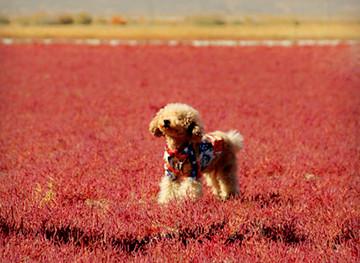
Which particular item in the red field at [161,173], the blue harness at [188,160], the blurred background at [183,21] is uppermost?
the blue harness at [188,160]

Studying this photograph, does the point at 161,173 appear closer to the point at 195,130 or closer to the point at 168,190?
the point at 168,190

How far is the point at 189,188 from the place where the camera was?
653 centimetres

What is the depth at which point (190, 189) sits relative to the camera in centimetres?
651

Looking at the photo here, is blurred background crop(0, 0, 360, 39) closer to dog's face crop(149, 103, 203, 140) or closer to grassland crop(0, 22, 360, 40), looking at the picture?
grassland crop(0, 22, 360, 40)

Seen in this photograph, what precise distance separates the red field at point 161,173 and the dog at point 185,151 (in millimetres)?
253

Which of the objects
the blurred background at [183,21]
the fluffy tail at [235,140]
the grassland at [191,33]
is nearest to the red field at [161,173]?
the fluffy tail at [235,140]

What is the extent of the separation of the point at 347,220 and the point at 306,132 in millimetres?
6746

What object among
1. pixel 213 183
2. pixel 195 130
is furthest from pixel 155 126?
pixel 213 183

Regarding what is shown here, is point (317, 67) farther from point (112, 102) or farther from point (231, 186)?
point (231, 186)

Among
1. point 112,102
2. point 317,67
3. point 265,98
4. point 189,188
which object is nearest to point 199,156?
point 189,188

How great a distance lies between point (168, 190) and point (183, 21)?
224 feet

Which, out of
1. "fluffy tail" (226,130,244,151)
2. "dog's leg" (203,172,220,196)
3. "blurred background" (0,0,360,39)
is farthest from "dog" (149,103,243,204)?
"blurred background" (0,0,360,39)

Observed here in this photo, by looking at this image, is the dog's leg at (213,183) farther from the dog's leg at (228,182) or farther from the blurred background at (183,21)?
the blurred background at (183,21)

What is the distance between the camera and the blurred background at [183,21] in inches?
1941
